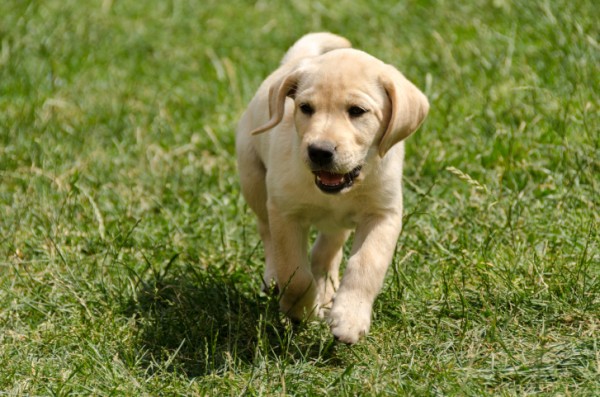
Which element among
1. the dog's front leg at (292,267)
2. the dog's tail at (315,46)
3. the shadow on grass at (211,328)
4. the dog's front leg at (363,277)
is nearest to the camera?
the dog's front leg at (363,277)

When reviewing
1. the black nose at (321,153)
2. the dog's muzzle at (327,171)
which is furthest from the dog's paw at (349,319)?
the black nose at (321,153)

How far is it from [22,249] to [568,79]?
3413mm

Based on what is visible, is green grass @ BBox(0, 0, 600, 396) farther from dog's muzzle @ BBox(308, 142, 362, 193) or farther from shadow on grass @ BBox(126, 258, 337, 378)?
dog's muzzle @ BBox(308, 142, 362, 193)

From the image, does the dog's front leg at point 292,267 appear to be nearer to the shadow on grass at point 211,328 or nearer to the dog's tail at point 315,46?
the shadow on grass at point 211,328

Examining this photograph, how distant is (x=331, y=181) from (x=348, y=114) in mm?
283

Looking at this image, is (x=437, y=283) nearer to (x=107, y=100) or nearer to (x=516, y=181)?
(x=516, y=181)

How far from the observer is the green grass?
448 cm

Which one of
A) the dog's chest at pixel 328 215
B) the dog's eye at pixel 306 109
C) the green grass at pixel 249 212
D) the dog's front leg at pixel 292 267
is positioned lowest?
the green grass at pixel 249 212

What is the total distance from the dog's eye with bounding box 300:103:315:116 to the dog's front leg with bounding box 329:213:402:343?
0.61 m

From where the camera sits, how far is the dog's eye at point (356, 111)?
4477 mm

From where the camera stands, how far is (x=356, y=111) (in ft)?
14.7

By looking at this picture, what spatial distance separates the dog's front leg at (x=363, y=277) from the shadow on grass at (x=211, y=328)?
233mm

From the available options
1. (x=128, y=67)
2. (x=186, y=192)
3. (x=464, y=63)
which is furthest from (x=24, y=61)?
(x=464, y=63)

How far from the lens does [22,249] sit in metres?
5.72
